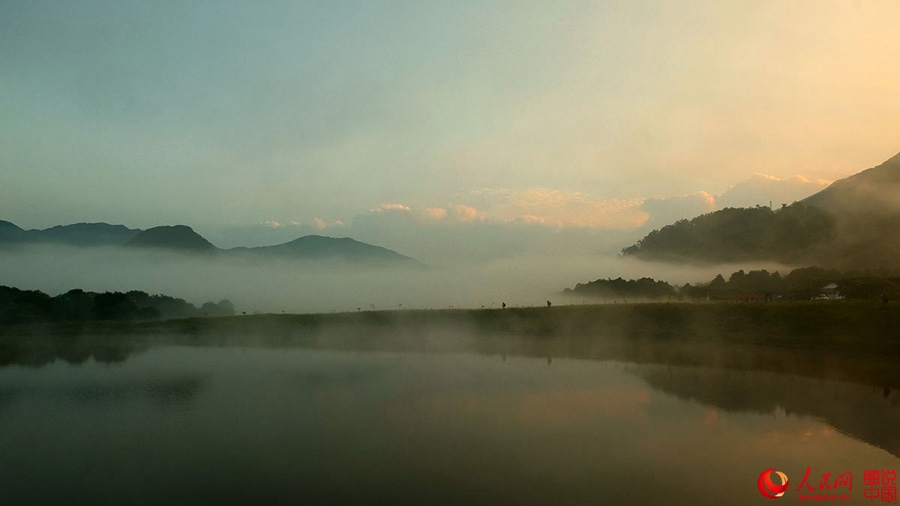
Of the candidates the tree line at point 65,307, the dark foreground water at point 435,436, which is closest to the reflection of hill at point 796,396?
the dark foreground water at point 435,436

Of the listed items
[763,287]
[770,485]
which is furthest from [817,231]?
[770,485]

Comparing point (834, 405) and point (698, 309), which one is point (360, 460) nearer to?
point (834, 405)

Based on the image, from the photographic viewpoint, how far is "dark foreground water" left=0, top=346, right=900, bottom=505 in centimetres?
1728

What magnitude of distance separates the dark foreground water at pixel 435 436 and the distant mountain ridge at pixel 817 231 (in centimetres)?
12557

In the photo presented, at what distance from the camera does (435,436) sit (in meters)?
22.9

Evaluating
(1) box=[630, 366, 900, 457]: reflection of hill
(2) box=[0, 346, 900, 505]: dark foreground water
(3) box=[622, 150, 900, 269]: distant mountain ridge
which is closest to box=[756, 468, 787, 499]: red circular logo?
(2) box=[0, 346, 900, 505]: dark foreground water

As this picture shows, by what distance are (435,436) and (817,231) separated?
16881cm

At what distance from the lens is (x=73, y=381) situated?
36969 mm

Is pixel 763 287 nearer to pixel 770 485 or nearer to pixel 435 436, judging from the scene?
pixel 770 485

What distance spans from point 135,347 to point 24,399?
2882cm

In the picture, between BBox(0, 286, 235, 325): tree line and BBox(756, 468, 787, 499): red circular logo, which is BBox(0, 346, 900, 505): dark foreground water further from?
BBox(0, 286, 235, 325): tree line

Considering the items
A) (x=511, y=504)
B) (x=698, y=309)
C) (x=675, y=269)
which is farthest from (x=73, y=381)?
(x=675, y=269)

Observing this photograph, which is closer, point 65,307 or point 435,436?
point 435,436

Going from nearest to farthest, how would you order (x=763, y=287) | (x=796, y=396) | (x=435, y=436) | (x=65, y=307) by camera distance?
1. (x=435, y=436)
2. (x=796, y=396)
3. (x=65, y=307)
4. (x=763, y=287)
